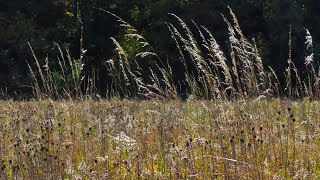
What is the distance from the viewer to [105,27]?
82.3 feet

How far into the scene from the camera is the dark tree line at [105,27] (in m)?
21.4

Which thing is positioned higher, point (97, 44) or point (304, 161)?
point (97, 44)

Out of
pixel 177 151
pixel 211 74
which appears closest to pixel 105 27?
pixel 211 74

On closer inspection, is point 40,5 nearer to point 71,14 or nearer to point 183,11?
point 71,14

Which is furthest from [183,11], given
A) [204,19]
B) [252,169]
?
[252,169]

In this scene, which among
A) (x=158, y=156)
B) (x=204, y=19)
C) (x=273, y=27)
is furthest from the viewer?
(x=204, y=19)

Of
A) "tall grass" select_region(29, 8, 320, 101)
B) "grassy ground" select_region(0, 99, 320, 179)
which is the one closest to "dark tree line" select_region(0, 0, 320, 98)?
"tall grass" select_region(29, 8, 320, 101)

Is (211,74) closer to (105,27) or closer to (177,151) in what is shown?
(177,151)

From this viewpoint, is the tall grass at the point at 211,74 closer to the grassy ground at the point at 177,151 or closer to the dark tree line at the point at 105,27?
the grassy ground at the point at 177,151

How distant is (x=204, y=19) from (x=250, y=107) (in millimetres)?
17468

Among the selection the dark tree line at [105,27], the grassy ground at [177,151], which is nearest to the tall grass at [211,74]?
the grassy ground at [177,151]

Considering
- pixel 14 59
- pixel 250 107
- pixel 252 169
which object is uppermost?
pixel 14 59

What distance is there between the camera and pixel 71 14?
85.8 ft

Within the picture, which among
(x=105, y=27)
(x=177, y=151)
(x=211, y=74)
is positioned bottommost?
(x=177, y=151)
